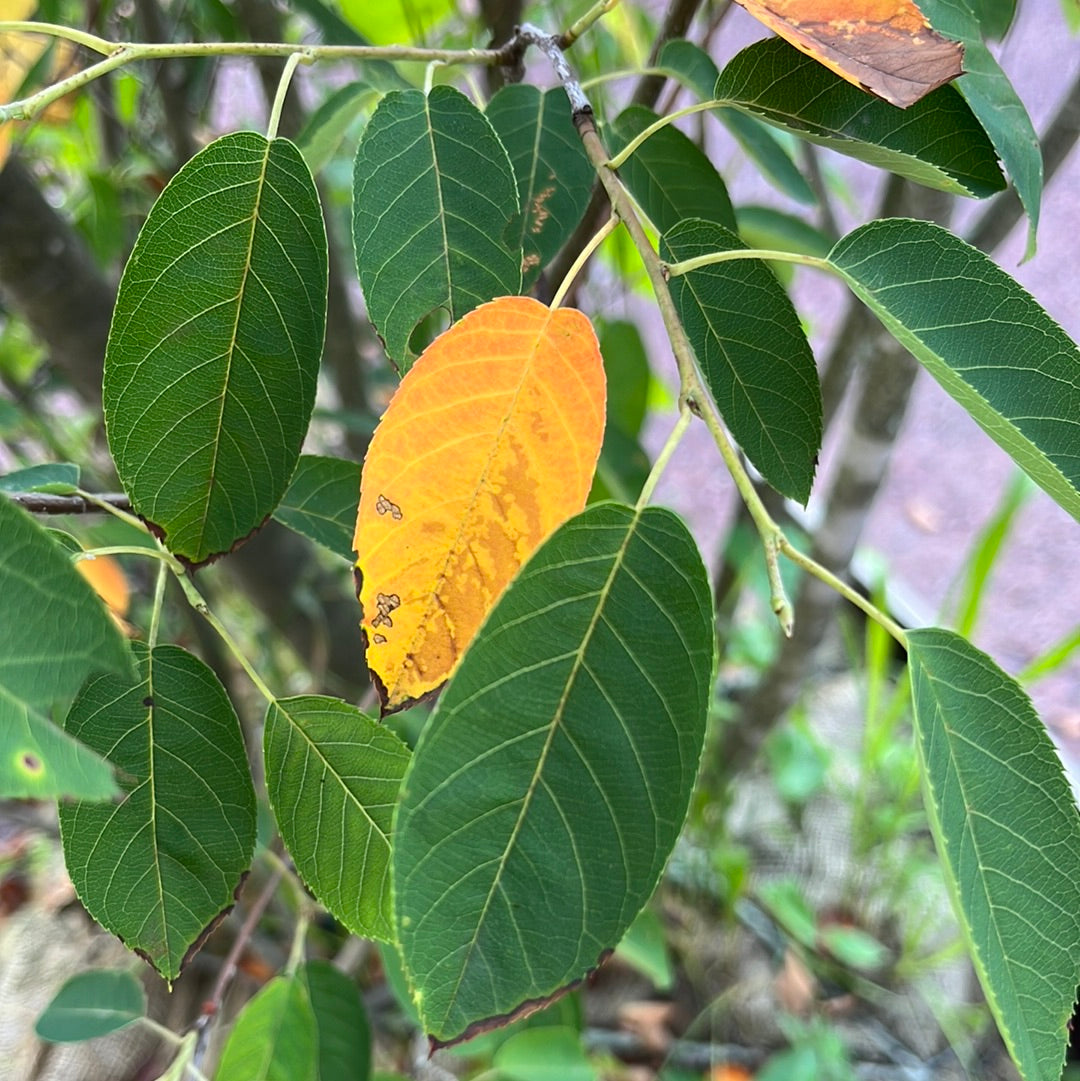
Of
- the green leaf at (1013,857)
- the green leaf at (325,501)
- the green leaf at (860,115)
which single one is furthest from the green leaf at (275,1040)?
the green leaf at (860,115)

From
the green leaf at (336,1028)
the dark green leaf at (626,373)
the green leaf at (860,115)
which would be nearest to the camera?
the green leaf at (860,115)

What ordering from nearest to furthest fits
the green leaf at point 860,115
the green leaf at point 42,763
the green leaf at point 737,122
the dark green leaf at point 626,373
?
1. the green leaf at point 42,763
2. the green leaf at point 860,115
3. the green leaf at point 737,122
4. the dark green leaf at point 626,373

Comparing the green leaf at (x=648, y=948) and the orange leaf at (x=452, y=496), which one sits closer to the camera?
the orange leaf at (x=452, y=496)

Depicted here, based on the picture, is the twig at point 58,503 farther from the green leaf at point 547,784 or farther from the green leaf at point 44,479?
the green leaf at point 547,784

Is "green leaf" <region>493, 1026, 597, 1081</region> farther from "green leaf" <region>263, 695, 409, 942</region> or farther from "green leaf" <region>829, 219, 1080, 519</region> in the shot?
"green leaf" <region>829, 219, 1080, 519</region>

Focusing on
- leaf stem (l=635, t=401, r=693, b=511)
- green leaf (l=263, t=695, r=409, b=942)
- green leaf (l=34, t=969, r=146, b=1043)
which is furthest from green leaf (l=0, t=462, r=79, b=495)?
green leaf (l=34, t=969, r=146, b=1043)

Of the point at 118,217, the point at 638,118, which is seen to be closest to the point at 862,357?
the point at 638,118
